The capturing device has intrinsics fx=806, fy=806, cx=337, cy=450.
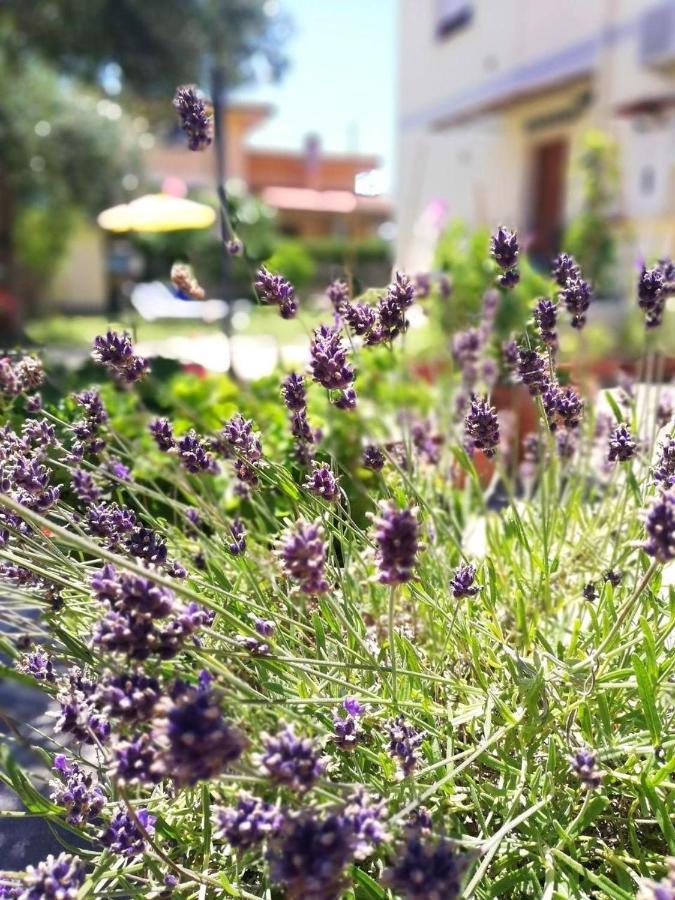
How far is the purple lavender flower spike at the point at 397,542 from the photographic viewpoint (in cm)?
89

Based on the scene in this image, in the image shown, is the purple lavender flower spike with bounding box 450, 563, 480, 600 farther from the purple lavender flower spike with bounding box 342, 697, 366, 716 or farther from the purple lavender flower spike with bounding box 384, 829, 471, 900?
the purple lavender flower spike with bounding box 384, 829, 471, 900

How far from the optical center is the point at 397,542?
35.1 inches

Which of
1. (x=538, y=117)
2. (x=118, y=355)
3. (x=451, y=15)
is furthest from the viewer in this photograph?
(x=451, y=15)

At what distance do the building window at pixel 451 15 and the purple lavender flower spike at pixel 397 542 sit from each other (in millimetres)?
13367

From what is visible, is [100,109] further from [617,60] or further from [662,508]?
[662,508]

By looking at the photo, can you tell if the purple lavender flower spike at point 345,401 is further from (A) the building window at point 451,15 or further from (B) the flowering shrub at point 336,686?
(A) the building window at point 451,15

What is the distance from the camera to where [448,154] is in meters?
13.8

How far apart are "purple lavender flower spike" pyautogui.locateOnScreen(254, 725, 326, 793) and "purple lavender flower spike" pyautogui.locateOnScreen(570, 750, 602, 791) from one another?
1.18 feet

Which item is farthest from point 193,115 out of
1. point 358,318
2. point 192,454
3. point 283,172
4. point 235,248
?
point 283,172

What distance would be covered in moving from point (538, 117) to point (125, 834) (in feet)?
40.0

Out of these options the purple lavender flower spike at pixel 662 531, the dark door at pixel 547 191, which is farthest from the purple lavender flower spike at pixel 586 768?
the dark door at pixel 547 191

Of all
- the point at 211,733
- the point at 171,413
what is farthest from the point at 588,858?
the point at 171,413

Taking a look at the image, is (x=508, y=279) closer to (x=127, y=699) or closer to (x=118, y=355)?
(x=118, y=355)

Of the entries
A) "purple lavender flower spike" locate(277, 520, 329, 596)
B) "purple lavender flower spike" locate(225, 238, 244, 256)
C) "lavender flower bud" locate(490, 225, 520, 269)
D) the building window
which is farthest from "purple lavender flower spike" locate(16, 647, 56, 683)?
the building window
